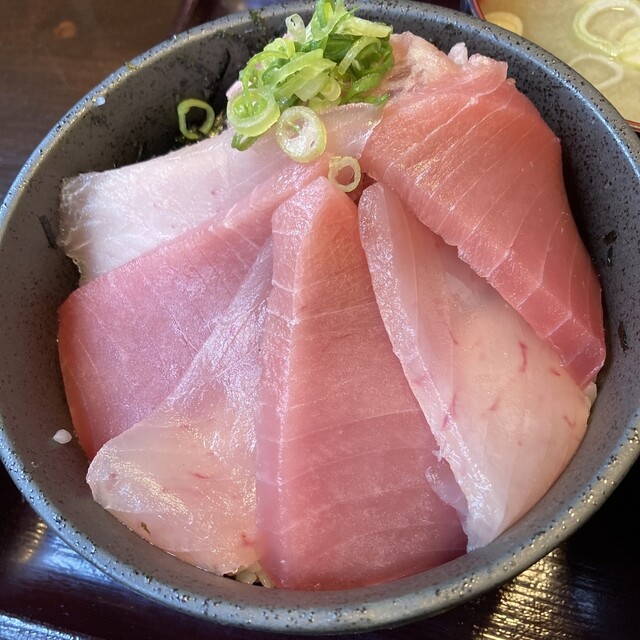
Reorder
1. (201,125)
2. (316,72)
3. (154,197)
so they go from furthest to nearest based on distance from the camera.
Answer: (201,125) → (154,197) → (316,72)

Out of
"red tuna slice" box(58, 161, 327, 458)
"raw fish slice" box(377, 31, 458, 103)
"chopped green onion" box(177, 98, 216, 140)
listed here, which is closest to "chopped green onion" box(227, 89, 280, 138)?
"red tuna slice" box(58, 161, 327, 458)

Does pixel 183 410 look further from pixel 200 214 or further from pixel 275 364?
pixel 200 214

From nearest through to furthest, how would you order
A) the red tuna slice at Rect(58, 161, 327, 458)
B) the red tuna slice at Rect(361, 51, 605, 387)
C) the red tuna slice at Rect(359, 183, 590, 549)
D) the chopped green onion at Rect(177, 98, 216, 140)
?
the red tuna slice at Rect(359, 183, 590, 549)
the red tuna slice at Rect(361, 51, 605, 387)
the red tuna slice at Rect(58, 161, 327, 458)
the chopped green onion at Rect(177, 98, 216, 140)

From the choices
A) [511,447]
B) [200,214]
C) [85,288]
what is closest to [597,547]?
[511,447]

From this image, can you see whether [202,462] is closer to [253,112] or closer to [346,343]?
[346,343]

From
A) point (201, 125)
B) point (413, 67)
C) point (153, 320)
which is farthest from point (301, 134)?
point (201, 125)

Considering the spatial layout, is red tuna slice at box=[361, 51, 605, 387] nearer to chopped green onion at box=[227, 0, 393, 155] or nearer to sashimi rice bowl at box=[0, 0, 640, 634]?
sashimi rice bowl at box=[0, 0, 640, 634]

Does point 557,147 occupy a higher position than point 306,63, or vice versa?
point 306,63
